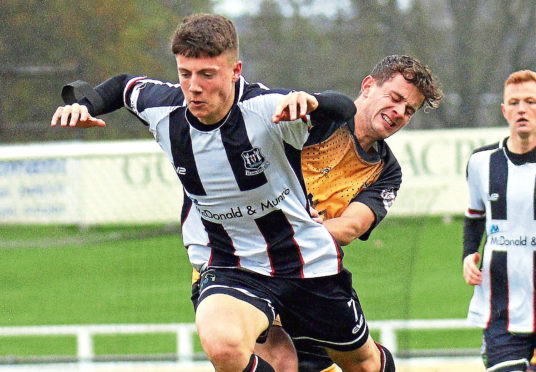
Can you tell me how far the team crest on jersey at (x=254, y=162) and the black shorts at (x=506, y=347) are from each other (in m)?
1.63

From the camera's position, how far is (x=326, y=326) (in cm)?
387

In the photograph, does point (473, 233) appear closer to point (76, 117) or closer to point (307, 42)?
point (76, 117)

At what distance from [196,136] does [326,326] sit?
968 mm

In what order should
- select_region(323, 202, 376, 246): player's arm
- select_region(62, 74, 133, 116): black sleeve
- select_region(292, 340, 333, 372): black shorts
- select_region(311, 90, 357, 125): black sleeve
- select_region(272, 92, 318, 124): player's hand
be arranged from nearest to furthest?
select_region(272, 92, 318, 124): player's hand, select_region(311, 90, 357, 125): black sleeve, select_region(62, 74, 133, 116): black sleeve, select_region(323, 202, 376, 246): player's arm, select_region(292, 340, 333, 372): black shorts

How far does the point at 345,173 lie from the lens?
13.5 feet

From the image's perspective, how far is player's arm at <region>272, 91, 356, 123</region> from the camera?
3133mm

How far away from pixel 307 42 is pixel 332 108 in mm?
8389

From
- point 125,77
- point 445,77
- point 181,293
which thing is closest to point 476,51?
point 445,77

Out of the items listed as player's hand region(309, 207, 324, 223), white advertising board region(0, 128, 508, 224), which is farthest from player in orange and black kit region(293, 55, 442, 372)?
white advertising board region(0, 128, 508, 224)

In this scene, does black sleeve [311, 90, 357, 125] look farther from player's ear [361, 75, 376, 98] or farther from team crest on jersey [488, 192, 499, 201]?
team crest on jersey [488, 192, 499, 201]

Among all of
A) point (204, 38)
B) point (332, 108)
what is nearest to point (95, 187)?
point (204, 38)

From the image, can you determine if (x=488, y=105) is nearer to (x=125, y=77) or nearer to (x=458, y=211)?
(x=458, y=211)

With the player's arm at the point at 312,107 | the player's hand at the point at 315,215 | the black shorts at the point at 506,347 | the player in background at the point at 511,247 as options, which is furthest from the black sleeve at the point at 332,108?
Result: the black shorts at the point at 506,347

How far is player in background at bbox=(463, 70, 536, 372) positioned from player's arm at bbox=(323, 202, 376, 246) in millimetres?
723
